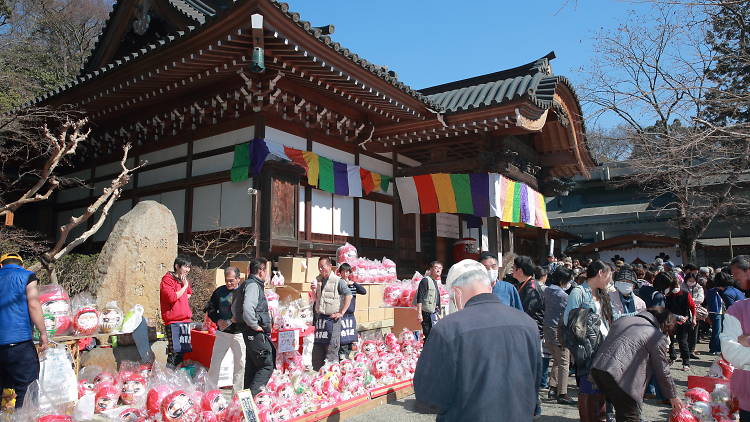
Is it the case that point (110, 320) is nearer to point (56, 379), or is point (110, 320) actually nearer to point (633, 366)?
point (56, 379)

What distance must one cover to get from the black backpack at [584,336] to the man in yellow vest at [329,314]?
2.90m

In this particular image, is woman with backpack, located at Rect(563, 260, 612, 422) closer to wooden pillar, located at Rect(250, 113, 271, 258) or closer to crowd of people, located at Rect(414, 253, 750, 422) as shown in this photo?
crowd of people, located at Rect(414, 253, 750, 422)

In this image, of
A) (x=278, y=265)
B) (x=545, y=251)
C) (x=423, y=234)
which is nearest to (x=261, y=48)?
(x=278, y=265)

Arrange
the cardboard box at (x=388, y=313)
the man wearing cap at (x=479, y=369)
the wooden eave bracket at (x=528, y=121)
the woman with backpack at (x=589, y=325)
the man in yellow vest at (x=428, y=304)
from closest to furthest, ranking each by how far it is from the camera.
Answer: the man wearing cap at (x=479, y=369) → the woman with backpack at (x=589, y=325) → the man in yellow vest at (x=428, y=304) → the cardboard box at (x=388, y=313) → the wooden eave bracket at (x=528, y=121)

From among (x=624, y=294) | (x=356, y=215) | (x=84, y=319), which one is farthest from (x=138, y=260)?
(x=624, y=294)

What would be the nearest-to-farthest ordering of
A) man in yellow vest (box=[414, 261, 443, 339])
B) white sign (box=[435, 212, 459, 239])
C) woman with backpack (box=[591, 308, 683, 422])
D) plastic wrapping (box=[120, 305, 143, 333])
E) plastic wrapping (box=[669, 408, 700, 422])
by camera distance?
woman with backpack (box=[591, 308, 683, 422]), plastic wrapping (box=[669, 408, 700, 422]), plastic wrapping (box=[120, 305, 143, 333]), man in yellow vest (box=[414, 261, 443, 339]), white sign (box=[435, 212, 459, 239])

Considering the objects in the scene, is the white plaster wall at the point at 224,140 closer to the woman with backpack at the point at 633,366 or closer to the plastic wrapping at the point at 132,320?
the plastic wrapping at the point at 132,320

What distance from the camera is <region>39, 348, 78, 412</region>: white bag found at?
482cm

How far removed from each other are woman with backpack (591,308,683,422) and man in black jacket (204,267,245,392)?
140 inches

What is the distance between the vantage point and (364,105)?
10.0 metres

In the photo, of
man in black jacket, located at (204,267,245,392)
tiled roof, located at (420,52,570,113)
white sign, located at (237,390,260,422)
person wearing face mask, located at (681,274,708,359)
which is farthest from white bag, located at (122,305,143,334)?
person wearing face mask, located at (681,274,708,359)

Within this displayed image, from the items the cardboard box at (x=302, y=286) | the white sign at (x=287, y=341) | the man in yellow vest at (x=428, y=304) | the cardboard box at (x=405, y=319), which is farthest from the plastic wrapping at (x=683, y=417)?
the cardboard box at (x=302, y=286)

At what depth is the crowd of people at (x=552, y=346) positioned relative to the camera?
2133 millimetres

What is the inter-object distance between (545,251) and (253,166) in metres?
11.0
